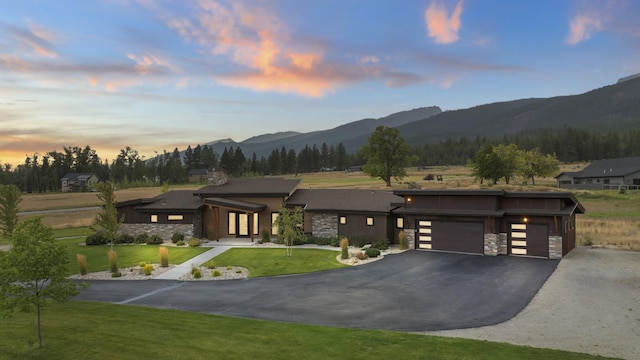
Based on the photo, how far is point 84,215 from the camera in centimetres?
5962

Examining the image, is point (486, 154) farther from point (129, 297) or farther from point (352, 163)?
point (352, 163)

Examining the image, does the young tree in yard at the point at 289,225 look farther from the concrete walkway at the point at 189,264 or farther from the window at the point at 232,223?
the window at the point at 232,223

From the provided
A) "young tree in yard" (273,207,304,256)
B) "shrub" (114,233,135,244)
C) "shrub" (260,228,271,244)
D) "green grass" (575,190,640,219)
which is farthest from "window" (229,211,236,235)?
"green grass" (575,190,640,219)

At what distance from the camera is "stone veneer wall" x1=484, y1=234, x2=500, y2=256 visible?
28.0m

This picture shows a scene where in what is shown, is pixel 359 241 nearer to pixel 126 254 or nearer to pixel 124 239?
pixel 126 254

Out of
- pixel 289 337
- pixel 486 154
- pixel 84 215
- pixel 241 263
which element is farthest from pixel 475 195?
pixel 84 215

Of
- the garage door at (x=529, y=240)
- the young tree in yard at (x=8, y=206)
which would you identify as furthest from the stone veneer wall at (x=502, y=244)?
the young tree in yard at (x=8, y=206)

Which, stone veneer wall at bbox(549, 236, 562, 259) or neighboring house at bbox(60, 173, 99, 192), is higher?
neighboring house at bbox(60, 173, 99, 192)

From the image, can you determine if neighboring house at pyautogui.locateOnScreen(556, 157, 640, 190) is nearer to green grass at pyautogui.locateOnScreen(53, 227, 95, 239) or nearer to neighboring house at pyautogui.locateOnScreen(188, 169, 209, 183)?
green grass at pyautogui.locateOnScreen(53, 227, 95, 239)

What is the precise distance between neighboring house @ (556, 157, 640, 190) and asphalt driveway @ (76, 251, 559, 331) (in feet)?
212

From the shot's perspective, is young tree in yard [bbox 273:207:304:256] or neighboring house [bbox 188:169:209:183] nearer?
young tree in yard [bbox 273:207:304:256]

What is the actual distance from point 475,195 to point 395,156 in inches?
1815

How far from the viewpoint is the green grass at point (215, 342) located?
1108 cm

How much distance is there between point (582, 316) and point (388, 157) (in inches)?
2369
